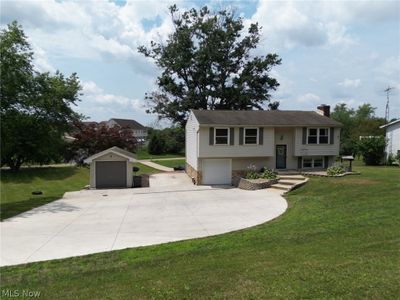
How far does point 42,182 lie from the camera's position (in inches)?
1187

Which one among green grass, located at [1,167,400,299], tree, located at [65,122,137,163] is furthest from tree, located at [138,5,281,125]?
green grass, located at [1,167,400,299]

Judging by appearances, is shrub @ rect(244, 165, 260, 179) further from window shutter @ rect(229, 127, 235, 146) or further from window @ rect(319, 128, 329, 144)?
window @ rect(319, 128, 329, 144)

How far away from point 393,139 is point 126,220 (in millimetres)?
29652

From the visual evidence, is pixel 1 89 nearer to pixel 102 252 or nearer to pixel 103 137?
pixel 102 252

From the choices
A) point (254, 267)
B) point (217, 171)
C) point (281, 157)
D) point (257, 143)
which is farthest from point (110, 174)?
point (254, 267)

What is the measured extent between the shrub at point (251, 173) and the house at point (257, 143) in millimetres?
501

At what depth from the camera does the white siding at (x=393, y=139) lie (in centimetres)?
3422

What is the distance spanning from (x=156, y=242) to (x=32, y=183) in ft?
75.3

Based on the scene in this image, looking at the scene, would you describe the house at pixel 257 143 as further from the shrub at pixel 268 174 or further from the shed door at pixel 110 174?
the shed door at pixel 110 174

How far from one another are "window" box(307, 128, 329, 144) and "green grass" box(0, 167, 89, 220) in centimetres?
1727

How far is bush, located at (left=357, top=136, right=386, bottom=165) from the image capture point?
111 feet

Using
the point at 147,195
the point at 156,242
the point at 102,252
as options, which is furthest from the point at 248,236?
the point at 147,195

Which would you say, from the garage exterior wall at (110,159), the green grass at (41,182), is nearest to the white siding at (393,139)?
the garage exterior wall at (110,159)

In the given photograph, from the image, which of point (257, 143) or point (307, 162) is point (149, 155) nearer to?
point (307, 162)
